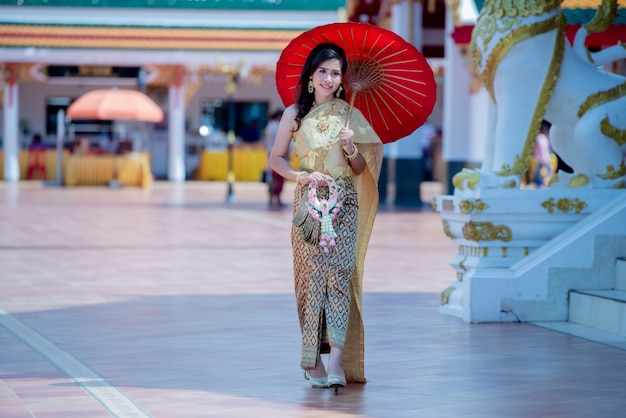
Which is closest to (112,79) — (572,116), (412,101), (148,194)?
(148,194)

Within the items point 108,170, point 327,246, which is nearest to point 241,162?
point 108,170

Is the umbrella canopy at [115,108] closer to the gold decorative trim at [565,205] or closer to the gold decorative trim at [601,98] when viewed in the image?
Answer: the gold decorative trim at [601,98]

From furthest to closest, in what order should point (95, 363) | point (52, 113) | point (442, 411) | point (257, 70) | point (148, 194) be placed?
point (52, 113) < point (257, 70) < point (148, 194) < point (95, 363) < point (442, 411)

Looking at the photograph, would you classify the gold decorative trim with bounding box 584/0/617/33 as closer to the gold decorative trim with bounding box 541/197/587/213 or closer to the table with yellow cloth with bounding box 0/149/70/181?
the gold decorative trim with bounding box 541/197/587/213

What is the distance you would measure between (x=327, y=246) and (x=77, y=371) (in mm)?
1498

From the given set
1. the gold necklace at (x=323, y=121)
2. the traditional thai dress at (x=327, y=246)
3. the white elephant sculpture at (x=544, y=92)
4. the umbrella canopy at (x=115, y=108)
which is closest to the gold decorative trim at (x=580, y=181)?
the white elephant sculpture at (x=544, y=92)

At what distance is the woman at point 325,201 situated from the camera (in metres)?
6.05

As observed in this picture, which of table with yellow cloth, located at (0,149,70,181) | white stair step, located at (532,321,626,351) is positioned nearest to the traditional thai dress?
white stair step, located at (532,321,626,351)

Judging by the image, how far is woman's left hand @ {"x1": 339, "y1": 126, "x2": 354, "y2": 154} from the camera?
6.00 meters

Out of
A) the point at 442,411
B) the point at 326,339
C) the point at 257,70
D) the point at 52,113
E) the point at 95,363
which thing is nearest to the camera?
the point at 442,411

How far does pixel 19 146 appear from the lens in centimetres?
3466

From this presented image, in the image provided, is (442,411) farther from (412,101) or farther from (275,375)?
(412,101)

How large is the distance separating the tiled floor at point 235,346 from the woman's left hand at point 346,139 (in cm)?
115

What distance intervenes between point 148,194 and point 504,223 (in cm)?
1831
